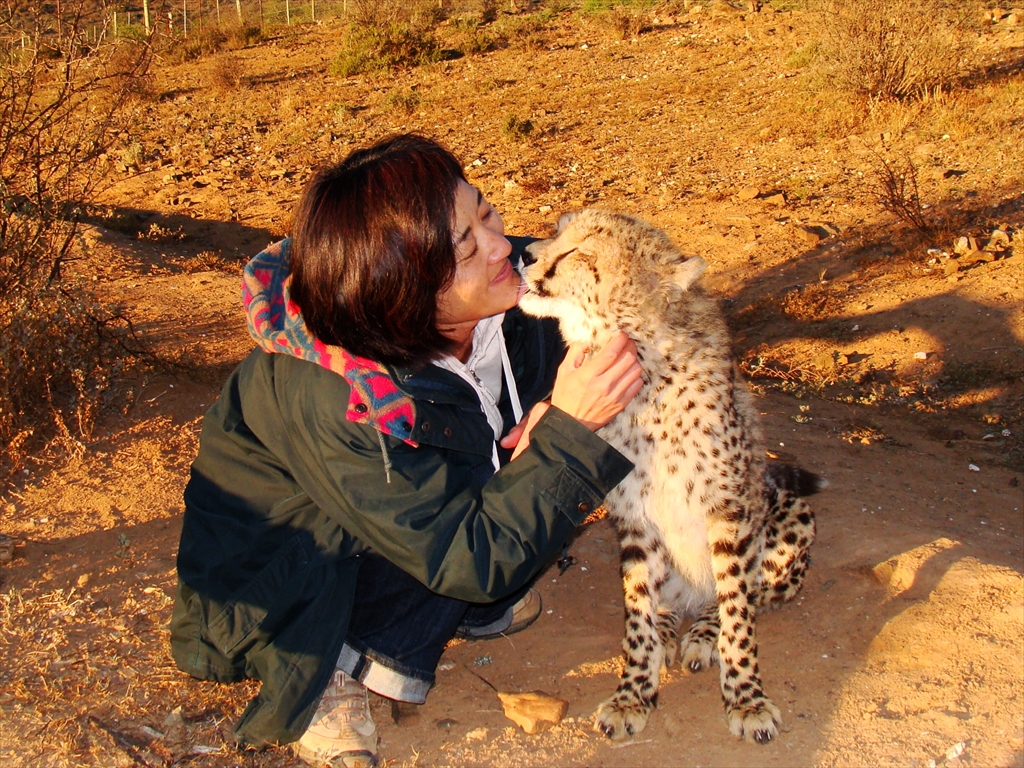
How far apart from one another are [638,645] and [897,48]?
744cm

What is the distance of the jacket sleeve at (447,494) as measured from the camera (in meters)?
1.83

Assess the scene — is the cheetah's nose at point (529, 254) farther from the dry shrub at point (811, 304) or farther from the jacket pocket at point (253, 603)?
the dry shrub at point (811, 304)

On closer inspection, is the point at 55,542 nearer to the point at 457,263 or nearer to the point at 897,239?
the point at 457,263

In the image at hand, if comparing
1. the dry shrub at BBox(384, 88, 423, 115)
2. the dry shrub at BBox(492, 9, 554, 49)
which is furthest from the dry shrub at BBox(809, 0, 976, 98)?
the dry shrub at BBox(492, 9, 554, 49)

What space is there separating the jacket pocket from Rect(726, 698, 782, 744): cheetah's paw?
1.15 m

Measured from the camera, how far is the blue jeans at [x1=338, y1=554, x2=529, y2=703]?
83.7 inches

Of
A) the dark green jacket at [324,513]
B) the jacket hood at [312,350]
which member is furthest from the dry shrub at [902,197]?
the jacket hood at [312,350]

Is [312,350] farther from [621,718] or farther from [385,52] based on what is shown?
[385,52]

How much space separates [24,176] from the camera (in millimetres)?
3887

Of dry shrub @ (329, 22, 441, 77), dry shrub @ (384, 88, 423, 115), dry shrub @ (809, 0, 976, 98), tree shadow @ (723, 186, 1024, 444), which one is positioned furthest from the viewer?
dry shrub @ (329, 22, 441, 77)

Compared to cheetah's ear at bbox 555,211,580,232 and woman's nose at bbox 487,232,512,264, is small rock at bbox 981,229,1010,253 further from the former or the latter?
woman's nose at bbox 487,232,512,264

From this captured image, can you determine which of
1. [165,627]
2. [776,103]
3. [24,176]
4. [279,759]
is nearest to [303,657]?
[279,759]

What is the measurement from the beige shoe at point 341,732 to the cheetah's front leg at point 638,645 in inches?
23.5

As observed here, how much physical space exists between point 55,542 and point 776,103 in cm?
803
